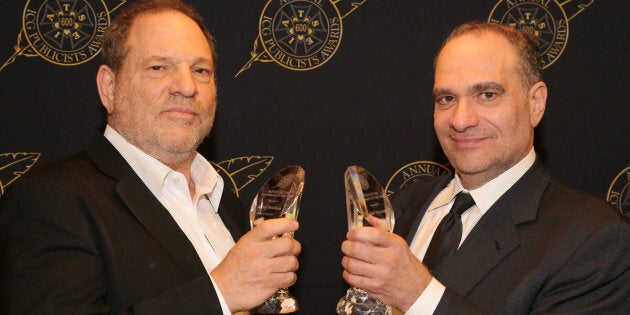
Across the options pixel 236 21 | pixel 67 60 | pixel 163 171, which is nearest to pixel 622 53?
pixel 236 21

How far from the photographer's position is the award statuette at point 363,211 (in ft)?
6.28

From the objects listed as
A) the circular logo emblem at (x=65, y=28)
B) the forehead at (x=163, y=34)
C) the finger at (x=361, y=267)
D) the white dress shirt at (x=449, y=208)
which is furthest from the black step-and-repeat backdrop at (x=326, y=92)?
the finger at (x=361, y=267)

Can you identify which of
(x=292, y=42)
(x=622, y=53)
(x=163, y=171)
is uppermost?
(x=292, y=42)

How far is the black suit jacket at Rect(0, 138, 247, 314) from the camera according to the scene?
5.86 ft

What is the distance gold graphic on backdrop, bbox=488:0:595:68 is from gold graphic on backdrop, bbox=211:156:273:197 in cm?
116

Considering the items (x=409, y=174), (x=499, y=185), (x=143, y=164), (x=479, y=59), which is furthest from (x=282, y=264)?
(x=409, y=174)

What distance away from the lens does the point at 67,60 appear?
2.78 m

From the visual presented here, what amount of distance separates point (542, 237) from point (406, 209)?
70 centimetres

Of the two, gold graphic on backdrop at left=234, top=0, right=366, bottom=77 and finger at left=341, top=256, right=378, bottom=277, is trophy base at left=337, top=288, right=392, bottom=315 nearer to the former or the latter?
finger at left=341, top=256, right=378, bottom=277

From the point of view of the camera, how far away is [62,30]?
2.77 metres

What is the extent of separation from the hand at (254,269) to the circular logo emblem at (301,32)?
1.17 m

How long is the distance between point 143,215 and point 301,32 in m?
1.21

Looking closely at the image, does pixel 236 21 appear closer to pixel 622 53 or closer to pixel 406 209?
pixel 406 209

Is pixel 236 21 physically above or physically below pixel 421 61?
above
